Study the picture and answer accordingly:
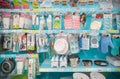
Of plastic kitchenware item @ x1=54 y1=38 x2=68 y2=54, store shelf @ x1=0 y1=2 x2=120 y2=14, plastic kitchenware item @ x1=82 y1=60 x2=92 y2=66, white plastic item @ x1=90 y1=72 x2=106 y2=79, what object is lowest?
white plastic item @ x1=90 y1=72 x2=106 y2=79

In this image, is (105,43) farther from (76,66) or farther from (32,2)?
(32,2)

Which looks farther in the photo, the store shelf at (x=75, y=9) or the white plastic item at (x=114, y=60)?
the store shelf at (x=75, y=9)

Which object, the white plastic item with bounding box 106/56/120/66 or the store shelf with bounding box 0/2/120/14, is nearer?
the white plastic item with bounding box 106/56/120/66

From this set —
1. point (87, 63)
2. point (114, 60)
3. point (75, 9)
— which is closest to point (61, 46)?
point (87, 63)

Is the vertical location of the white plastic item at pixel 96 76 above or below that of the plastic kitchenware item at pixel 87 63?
below

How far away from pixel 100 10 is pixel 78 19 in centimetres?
34

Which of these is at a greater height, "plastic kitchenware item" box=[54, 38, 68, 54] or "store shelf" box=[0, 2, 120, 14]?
"store shelf" box=[0, 2, 120, 14]

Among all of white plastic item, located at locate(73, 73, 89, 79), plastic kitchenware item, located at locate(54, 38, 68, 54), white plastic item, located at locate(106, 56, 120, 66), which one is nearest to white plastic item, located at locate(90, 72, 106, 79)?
white plastic item, located at locate(73, 73, 89, 79)

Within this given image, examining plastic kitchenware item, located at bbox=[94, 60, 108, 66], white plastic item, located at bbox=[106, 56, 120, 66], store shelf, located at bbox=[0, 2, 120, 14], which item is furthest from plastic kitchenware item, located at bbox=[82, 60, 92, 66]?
store shelf, located at bbox=[0, 2, 120, 14]

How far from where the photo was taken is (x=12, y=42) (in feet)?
9.31

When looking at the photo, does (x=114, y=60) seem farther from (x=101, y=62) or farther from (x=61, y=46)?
(x=61, y=46)

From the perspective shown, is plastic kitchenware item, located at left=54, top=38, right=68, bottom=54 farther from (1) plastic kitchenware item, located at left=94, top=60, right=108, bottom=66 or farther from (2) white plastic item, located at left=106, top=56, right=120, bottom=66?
(2) white plastic item, located at left=106, top=56, right=120, bottom=66

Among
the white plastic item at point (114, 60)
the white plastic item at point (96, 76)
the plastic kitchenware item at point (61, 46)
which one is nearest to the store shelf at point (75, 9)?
the plastic kitchenware item at point (61, 46)

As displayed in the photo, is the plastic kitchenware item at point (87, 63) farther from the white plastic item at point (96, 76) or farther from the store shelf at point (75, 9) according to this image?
the store shelf at point (75, 9)
